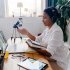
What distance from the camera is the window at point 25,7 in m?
3.94

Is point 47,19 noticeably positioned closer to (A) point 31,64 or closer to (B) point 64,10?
(A) point 31,64

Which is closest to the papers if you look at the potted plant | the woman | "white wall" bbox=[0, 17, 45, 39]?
the woman

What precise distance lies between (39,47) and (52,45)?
0.14 m

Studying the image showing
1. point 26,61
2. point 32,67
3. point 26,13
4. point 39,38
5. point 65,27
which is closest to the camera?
point 32,67

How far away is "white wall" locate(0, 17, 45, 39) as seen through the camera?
393cm

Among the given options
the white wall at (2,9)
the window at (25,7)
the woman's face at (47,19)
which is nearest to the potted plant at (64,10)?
the window at (25,7)

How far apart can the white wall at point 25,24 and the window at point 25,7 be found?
0.15 metres

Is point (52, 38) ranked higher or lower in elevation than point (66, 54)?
higher

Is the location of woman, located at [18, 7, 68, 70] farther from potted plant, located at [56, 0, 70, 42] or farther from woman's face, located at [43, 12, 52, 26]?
potted plant, located at [56, 0, 70, 42]

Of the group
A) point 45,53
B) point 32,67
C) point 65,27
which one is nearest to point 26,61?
point 32,67

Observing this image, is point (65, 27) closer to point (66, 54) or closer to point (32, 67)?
point (66, 54)

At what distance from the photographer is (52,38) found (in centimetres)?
187

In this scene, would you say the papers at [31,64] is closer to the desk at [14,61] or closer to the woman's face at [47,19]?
the desk at [14,61]

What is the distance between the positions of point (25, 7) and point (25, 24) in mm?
402
